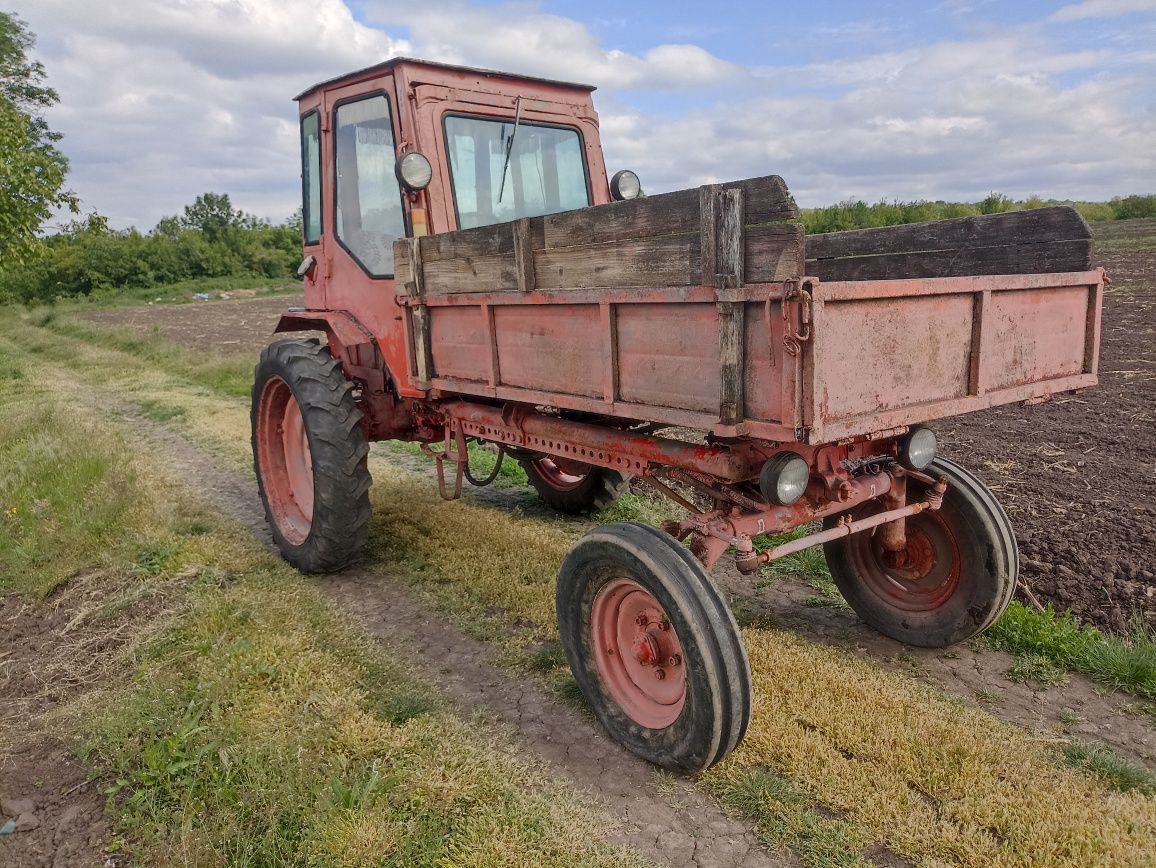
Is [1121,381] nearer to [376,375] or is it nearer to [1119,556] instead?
[1119,556]

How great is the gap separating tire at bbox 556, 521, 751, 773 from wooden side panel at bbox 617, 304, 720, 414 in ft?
1.66

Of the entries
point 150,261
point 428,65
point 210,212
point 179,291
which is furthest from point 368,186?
point 210,212

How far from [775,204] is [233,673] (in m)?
2.89

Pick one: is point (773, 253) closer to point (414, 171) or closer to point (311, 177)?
point (414, 171)

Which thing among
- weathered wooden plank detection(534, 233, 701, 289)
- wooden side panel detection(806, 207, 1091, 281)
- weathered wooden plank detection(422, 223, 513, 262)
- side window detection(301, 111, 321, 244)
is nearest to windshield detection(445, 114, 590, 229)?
weathered wooden plank detection(422, 223, 513, 262)

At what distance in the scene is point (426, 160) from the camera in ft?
13.2

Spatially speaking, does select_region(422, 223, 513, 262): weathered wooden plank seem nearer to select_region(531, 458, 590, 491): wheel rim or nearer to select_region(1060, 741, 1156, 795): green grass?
select_region(531, 458, 590, 491): wheel rim

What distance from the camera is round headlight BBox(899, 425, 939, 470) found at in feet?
10.8

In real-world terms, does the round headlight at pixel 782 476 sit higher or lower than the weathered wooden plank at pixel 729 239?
lower

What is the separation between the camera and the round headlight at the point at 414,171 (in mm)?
3961

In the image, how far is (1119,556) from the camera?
4285mm

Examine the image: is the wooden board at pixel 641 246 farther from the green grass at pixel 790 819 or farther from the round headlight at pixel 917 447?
the green grass at pixel 790 819

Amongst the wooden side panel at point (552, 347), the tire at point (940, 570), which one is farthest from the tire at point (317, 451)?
the tire at point (940, 570)

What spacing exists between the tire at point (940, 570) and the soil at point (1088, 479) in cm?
70
